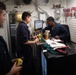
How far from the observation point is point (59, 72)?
5.77ft

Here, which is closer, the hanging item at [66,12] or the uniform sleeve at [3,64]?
the uniform sleeve at [3,64]

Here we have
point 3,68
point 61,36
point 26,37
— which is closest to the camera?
point 3,68

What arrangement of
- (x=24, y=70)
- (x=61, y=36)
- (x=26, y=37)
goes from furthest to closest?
(x=61, y=36), (x=24, y=70), (x=26, y=37)

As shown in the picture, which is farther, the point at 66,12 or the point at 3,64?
the point at 66,12

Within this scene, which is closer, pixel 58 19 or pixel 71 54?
pixel 71 54

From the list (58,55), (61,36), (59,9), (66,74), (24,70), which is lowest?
(24,70)

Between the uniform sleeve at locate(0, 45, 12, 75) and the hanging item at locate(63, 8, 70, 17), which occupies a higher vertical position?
the hanging item at locate(63, 8, 70, 17)

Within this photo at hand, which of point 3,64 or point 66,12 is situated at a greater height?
point 66,12

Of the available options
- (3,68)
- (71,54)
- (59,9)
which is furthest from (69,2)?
(3,68)

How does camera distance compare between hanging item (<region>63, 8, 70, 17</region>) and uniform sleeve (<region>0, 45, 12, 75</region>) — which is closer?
uniform sleeve (<region>0, 45, 12, 75</region>)

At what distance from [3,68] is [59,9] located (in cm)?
393

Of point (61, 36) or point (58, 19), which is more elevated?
point (58, 19)

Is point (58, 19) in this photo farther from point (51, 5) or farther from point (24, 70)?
point (24, 70)

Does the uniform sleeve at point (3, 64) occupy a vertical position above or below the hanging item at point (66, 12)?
below
